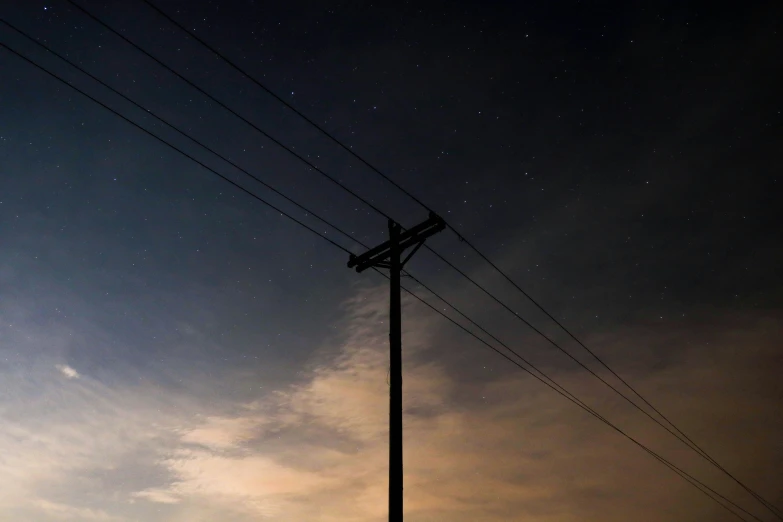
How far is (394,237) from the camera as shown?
12.1 meters

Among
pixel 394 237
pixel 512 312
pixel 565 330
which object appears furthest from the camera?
pixel 565 330

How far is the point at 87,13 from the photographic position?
27.1ft

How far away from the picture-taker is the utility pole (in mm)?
9143

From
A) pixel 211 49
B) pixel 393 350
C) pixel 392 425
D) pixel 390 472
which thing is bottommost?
pixel 390 472

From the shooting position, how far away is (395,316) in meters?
10.8

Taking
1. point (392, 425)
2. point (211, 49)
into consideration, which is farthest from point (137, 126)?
point (392, 425)

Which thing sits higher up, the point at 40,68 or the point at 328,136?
the point at 328,136

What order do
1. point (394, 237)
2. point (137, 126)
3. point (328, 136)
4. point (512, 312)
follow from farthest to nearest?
1. point (512, 312)
2. point (394, 237)
3. point (328, 136)
4. point (137, 126)

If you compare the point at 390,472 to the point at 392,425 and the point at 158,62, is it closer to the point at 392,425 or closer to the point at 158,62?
the point at 392,425

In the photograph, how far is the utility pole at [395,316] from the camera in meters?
9.14

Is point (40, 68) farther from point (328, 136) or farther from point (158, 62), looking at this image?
point (328, 136)

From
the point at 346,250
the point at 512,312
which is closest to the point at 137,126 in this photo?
the point at 346,250

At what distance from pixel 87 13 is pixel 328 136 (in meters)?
4.57

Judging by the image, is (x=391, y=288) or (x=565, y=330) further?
(x=565, y=330)
